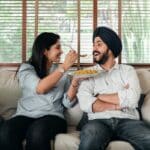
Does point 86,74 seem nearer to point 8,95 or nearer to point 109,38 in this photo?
point 109,38

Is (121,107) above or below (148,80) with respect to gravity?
below

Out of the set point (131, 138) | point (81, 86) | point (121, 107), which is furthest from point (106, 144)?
point (81, 86)

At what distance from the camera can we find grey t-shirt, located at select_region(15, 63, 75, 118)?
9.11ft

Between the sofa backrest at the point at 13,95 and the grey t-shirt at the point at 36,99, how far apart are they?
0.16 meters

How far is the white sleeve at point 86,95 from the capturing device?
2662mm

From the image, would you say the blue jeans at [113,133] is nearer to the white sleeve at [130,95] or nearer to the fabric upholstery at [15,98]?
the white sleeve at [130,95]

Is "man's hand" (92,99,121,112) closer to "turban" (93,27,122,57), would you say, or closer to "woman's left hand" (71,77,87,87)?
"woman's left hand" (71,77,87,87)

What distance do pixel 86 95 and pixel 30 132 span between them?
50 cm

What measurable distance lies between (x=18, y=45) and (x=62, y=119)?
109 centimetres

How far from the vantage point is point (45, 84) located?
268cm

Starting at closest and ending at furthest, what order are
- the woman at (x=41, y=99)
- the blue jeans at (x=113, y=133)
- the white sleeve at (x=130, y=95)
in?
the blue jeans at (x=113, y=133), the woman at (x=41, y=99), the white sleeve at (x=130, y=95)

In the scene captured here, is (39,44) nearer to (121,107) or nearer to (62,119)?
(62,119)

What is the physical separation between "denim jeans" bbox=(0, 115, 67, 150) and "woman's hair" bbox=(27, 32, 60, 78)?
0.39 metres

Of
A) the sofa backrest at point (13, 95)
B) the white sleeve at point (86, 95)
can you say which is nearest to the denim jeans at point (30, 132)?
the white sleeve at point (86, 95)
